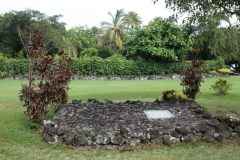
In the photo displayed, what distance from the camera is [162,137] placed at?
583cm

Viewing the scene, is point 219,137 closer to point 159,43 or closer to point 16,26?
point 159,43

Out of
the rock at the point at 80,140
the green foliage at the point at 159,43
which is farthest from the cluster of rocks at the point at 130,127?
the green foliage at the point at 159,43

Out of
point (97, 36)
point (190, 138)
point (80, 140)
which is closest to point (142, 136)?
point (190, 138)

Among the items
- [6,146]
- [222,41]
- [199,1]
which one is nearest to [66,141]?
[6,146]

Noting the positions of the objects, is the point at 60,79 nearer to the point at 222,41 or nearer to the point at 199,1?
the point at 199,1

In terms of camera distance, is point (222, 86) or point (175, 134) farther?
point (222, 86)

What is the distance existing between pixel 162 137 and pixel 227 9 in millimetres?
4219

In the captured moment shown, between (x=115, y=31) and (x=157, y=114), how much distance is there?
37573 mm

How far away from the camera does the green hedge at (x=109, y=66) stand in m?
25.9

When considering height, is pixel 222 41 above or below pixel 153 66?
above

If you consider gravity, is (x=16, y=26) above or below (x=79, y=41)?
above

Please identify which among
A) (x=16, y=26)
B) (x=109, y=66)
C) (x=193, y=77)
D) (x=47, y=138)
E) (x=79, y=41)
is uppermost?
(x=16, y=26)

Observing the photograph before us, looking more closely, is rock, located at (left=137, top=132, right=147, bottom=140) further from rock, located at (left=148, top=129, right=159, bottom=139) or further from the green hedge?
the green hedge

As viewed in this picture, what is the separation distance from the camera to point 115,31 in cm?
4381
